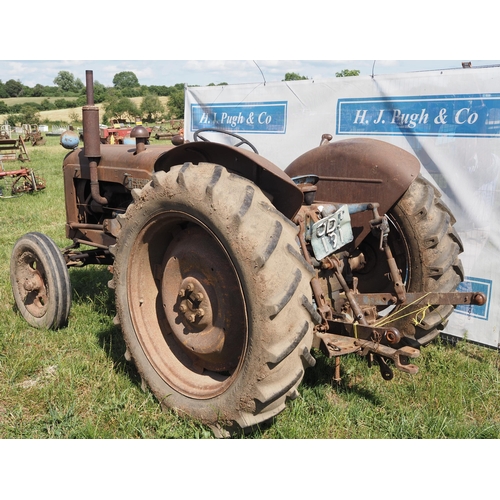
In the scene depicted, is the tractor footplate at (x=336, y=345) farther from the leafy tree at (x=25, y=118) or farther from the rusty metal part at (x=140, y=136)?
the leafy tree at (x=25, y=118)

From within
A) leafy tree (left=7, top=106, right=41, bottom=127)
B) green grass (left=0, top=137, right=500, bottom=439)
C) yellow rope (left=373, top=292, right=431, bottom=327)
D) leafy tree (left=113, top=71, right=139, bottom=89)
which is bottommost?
leafy tree (left=7, top=106, right=41, bottom=127)

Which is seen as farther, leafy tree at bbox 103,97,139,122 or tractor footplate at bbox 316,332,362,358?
leafy tree at bbox 103,97,139,122

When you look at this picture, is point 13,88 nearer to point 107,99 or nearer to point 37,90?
point 37,90

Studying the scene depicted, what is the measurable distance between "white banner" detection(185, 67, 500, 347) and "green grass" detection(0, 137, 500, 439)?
665 millimetres

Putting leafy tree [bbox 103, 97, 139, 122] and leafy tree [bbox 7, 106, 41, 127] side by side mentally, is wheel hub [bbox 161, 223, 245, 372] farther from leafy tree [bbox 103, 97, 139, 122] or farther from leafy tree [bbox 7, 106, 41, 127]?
leafy tree [bbox 7, 106, 41, 127]

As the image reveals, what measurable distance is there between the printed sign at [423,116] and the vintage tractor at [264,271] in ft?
4.05

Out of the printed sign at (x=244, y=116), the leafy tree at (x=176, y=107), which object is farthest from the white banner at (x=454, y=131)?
the leafy tree at (x=176, y=107)

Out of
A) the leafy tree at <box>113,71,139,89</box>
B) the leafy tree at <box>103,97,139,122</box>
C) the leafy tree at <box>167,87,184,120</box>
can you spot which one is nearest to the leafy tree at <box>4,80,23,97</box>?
the leafy tree at <box>113,71,139,89</box>

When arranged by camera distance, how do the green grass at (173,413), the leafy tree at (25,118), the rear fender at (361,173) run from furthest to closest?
1. the leafy tree at (25,118)
2. the rear fender at (361,173)
3. the green grass at (173,413)

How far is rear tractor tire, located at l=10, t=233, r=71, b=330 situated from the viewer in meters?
4.03

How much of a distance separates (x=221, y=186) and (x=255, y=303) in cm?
59

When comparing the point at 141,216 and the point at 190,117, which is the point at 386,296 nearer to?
the point at 141,216

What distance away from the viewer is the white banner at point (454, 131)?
4.23 meters

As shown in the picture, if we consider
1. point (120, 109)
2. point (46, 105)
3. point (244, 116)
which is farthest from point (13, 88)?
point (244, 116)
